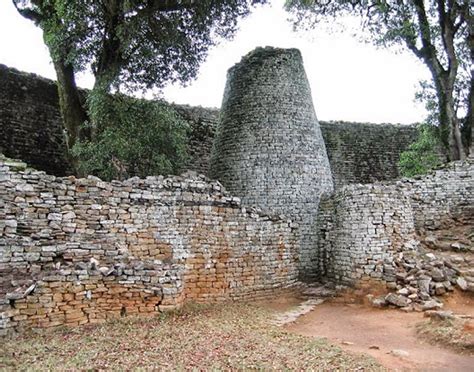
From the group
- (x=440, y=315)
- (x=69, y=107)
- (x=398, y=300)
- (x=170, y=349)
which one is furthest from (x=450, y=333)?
(x=69, y=107)

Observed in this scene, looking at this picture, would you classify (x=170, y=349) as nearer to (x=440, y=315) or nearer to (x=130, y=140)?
(x=440, y=315)

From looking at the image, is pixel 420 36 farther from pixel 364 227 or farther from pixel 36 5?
pixel 36 5

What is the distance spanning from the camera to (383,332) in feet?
25.3

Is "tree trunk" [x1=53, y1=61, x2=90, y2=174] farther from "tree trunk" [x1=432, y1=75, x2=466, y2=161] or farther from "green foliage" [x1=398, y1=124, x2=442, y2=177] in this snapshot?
"green foliage" [x1=398, y1=124, x2=442, y2=177]

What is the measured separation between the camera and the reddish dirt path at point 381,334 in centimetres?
597

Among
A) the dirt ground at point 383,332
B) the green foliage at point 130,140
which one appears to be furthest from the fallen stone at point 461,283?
the green foliage at point 130,140

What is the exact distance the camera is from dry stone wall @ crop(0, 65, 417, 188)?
12.8 metres

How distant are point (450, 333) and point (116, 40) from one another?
1078cm

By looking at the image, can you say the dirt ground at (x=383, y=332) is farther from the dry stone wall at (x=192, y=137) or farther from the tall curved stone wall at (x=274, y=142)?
the dry stone wall at (x=192, y=137)

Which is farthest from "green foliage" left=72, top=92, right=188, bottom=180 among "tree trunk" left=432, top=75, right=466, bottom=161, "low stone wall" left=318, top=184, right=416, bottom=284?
"tree trunk" left=432, top=75, right=466, bottom=161

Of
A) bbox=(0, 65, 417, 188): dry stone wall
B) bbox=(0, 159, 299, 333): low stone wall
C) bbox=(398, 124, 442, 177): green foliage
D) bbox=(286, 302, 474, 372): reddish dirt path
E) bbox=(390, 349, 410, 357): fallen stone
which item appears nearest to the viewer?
bbox=(286, 302, 474, 372): reddish dirt path

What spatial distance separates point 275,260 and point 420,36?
393 inches

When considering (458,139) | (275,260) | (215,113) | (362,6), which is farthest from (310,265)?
(362,6)

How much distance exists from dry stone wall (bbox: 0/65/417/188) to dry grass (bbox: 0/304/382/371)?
7.64 meters
